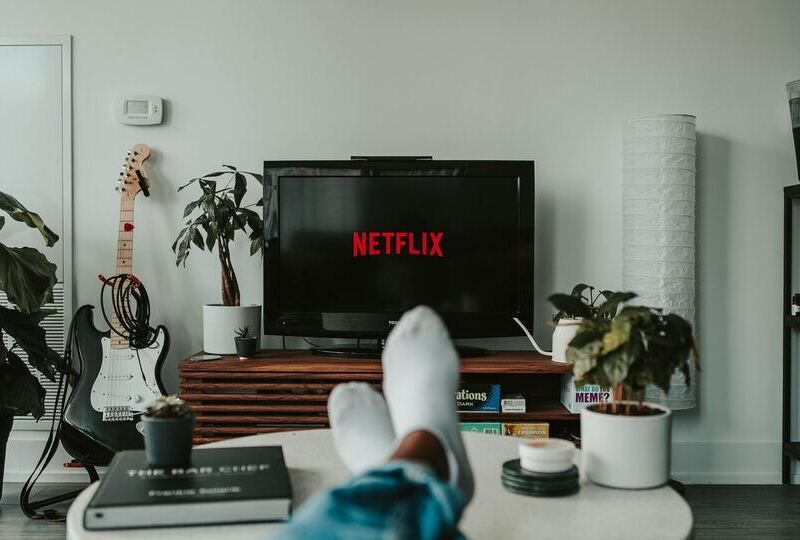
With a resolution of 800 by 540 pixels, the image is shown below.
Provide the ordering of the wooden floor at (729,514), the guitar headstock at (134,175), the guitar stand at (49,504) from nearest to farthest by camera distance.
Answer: the wooden floor at (729,514)
the guitar stand at (49,504)
the guitar headstock at (134,175)

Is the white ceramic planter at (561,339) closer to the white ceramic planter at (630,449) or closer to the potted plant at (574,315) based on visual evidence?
the potted plant at (574,315)

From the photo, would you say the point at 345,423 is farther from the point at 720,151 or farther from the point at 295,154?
the point at 720,151

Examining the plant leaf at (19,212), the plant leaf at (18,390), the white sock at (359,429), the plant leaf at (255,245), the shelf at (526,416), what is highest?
the plant leaf at (19,212)

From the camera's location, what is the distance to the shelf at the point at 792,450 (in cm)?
284

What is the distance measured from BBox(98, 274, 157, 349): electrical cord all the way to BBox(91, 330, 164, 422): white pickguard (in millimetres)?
34

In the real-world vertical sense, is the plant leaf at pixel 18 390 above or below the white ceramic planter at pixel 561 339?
below

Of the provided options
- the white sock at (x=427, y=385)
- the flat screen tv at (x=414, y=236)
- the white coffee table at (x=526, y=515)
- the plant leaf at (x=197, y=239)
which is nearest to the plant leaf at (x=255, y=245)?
the flat screen tv at (x=414, y=236)

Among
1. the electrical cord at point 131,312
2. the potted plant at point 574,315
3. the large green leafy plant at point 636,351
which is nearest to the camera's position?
the large green leafy plant at point 636,351

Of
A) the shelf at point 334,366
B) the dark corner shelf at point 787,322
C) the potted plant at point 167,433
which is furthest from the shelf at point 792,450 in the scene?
the potted plant at point 167,433

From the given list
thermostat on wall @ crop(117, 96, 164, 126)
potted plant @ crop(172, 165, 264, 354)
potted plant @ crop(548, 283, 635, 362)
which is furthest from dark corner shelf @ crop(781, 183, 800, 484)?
thermostat on wall @ crop(117, 96, 164, 126)

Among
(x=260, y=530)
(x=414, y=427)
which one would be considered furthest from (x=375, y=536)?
(x=260, y=530)

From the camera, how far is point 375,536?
65 centimetres

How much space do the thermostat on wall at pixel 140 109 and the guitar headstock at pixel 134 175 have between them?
0.10 metres

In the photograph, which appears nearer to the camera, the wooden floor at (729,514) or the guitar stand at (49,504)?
the wooden floor at (729,514)
